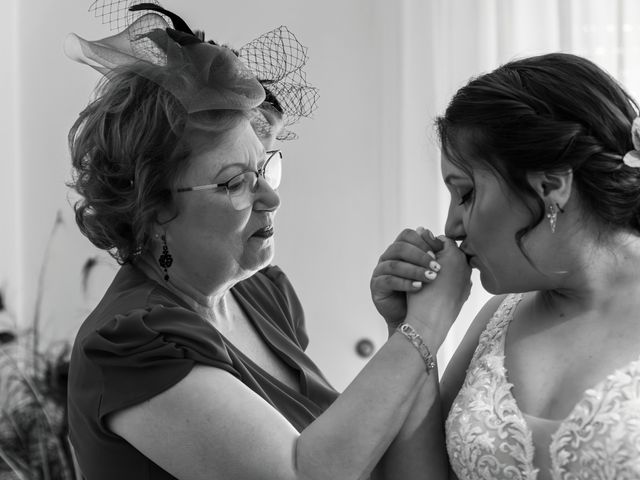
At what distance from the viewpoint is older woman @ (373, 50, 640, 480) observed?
128 cm

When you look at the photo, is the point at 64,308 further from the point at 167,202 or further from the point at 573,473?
the point at 573,473

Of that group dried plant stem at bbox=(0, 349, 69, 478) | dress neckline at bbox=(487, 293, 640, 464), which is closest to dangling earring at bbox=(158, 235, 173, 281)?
dress neckline at bbox=(487, 293, 640, 464)

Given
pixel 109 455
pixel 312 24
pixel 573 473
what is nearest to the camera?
pixel 573 473

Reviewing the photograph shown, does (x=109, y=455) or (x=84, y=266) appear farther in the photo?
(x=84, y=266)

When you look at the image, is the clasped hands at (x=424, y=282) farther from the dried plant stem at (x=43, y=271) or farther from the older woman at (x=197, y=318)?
the dried plant stem at (x=43, y=271)

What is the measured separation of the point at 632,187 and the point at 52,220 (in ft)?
8.76

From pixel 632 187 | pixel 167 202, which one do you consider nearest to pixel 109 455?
pixel 167 202

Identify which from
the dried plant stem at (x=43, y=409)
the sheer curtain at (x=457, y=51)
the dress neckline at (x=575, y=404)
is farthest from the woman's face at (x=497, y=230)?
the dried plant stem at (x=43, y=409)

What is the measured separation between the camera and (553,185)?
4.29 feet

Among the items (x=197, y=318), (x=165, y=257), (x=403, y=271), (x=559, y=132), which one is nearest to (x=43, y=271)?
(x=165, y=257)

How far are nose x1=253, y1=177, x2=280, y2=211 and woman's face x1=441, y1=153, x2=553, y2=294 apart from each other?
12.6 inches

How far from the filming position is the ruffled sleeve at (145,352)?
132 centimetres

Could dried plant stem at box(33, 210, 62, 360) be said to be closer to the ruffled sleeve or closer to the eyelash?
the ruffled sleeve

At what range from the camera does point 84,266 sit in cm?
338
